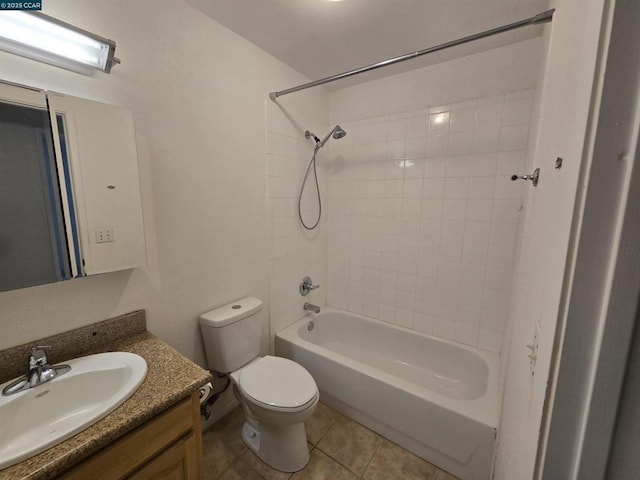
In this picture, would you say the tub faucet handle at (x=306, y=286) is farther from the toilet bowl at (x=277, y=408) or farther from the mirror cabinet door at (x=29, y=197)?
the mirror cabinet door at (x=29, y=197)

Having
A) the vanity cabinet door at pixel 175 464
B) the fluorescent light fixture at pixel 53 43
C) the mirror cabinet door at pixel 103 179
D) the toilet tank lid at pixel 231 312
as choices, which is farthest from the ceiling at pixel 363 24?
the vanity cabinet door at pixel 175 464

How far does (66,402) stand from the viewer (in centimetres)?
Result: 92

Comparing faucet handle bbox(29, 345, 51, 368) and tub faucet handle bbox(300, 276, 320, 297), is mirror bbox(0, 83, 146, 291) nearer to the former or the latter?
faucet handle bbox(29, 345, 51, 368)

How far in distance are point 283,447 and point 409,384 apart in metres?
0.78

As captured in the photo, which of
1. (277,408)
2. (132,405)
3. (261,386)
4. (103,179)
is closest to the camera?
(132,405)

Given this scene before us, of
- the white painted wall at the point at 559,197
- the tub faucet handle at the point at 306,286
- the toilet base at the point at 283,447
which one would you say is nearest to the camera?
the white painted wall at the point at 559,197

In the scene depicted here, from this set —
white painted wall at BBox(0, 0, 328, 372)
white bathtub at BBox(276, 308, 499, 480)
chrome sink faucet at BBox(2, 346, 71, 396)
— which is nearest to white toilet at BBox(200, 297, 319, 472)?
white painted wall at BBox(0, 0, 328, 372)

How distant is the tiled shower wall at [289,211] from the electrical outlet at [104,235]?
0.97 meters

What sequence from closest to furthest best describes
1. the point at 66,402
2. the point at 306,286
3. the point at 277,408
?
the point at 66,402 < the point at 277,408 < the point at 306,286

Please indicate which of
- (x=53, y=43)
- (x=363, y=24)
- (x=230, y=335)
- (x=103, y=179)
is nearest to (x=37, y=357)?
(x=103, y=179)

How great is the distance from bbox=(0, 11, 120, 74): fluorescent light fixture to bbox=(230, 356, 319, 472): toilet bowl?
5.25ft

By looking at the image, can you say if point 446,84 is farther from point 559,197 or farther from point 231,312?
point 231,312

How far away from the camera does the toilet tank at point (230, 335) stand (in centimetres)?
152

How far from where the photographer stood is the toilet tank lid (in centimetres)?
151
